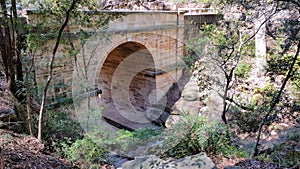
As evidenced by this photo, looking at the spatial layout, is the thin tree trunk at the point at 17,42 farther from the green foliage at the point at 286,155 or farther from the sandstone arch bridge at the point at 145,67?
the green foliage at the point at 286,155

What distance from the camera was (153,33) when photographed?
7262mm

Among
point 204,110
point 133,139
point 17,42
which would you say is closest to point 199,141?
point 133,139

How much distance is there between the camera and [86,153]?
306 cm

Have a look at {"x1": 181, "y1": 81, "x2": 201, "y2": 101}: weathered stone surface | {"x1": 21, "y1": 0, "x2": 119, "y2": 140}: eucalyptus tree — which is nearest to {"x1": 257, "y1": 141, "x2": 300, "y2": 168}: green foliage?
{"x1": 21, "y1": 0, "x2": 119, "y2": 140}: eucalyptus tree

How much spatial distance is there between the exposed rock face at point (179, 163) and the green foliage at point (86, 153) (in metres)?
0.50

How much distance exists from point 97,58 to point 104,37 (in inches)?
26.1

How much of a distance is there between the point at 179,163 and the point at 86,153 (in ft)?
3.99

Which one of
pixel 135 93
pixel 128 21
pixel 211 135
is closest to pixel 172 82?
pixel 135 93

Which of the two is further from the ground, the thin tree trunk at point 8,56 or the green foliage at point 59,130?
the thin tree trunk at point 8,56

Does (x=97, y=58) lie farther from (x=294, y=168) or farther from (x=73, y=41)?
(x=294, y=168)

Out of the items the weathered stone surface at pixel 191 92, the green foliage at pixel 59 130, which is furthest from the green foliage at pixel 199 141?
the weathered stone surface at pixel 191 92

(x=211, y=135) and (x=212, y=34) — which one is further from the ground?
(x=212, y=34)

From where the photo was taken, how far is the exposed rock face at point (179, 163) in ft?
8.08

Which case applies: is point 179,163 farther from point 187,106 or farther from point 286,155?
point 187,106
